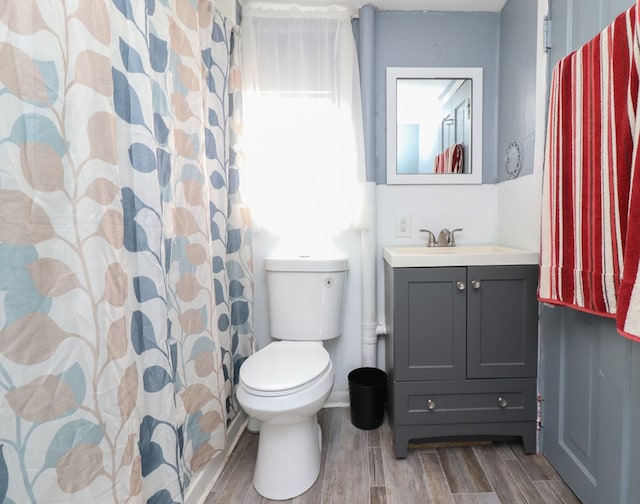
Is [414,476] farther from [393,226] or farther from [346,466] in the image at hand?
[393,226]

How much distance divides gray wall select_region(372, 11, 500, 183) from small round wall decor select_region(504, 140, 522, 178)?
1.16ft

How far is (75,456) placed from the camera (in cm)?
Result: 63

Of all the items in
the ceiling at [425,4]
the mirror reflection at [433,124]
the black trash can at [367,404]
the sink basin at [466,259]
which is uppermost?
the ceiling at [425,4]

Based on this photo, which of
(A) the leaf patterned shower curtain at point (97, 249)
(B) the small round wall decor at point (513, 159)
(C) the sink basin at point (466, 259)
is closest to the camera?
(A) the leaf patterned shower curtain at point (97, 249)

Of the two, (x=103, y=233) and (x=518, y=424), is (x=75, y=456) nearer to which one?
(x=103, y=233)

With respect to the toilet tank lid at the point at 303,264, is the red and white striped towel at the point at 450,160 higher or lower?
higher

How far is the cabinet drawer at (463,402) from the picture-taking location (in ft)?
4.28

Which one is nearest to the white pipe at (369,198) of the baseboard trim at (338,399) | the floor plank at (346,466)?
the baseboard trim at (338,399)

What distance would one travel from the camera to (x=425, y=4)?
5.24 ft

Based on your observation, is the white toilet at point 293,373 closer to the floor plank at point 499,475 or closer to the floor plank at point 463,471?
the floor plank at point 463,471

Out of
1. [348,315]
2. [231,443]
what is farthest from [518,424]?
[231,443]

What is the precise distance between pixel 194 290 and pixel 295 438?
0.70 metres

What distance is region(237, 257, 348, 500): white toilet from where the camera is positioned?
42.7 inches

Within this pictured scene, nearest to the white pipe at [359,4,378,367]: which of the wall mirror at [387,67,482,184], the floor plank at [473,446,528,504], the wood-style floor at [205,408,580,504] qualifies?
the wall mirror at [387,67,482,184]
